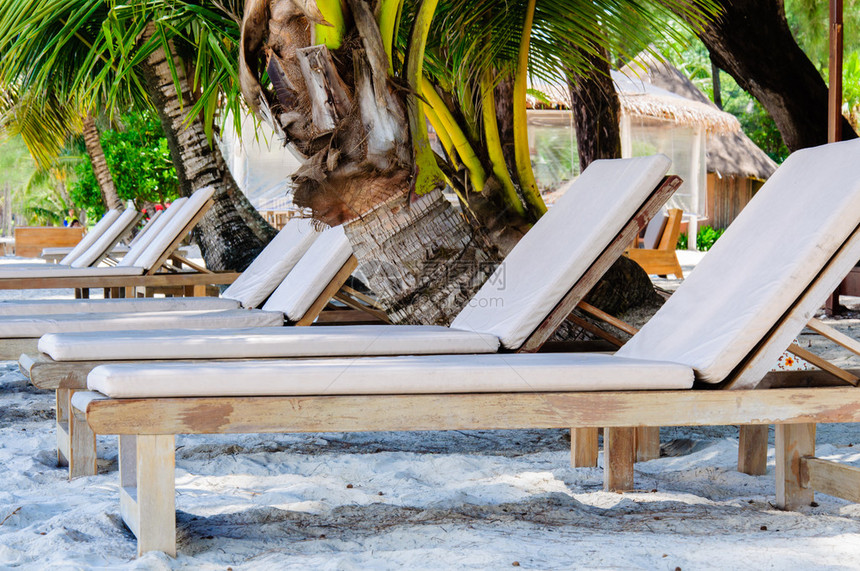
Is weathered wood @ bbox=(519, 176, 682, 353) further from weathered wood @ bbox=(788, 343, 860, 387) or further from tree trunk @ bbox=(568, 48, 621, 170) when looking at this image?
tree trunk @ bbox=(568, 48, 621, 170)

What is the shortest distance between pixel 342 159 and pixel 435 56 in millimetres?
1709

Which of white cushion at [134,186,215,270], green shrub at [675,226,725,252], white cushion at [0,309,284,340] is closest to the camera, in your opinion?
white cushion at [0,309,284,340]

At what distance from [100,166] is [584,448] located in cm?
1274

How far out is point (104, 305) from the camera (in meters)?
4.40

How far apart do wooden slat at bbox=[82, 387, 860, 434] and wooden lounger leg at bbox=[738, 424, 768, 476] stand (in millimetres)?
644

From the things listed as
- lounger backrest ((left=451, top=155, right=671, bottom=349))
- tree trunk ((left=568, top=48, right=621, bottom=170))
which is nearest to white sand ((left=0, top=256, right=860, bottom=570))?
lounger backrest ((left=451, top=155, right=671, bottom=349))

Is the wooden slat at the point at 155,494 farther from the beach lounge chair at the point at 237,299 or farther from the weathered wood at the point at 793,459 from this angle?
the beach lounge chair at the point at 237,299

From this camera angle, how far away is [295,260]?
191 inches

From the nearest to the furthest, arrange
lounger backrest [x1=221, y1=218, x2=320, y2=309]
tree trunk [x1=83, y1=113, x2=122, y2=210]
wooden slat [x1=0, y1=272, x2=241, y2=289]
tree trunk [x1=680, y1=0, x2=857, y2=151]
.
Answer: lounger backrest [x1=221, y1=218, x2=320, y2=309] → wooden slat [x1=0, y1=272, x2=241, y2=289] → tree trunk [x1=680, y1=0, x2=857, y2=151] → tree trunk [x1=83, y1=113, x2=122, y2=210]

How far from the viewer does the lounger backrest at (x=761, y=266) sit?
225 cm

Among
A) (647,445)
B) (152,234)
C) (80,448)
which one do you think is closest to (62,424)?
A: (80,448)

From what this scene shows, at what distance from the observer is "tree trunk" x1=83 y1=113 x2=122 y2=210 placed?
45.2 feet

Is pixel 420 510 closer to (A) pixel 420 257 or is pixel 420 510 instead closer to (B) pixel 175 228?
(A) pixel 420 257

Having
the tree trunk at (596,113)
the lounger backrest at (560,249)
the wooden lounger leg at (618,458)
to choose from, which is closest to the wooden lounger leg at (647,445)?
the wooden lounger leg at (618,458)
